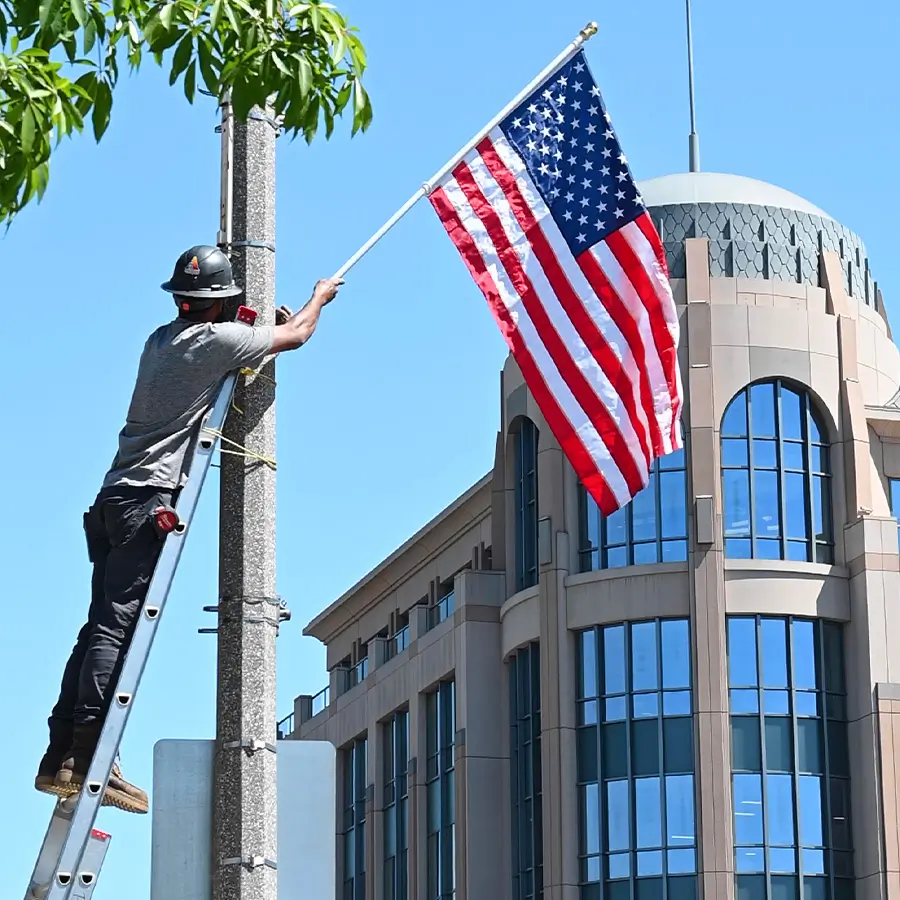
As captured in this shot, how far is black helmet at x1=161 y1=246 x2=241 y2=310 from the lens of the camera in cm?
900

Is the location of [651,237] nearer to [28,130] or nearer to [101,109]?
[101,109]

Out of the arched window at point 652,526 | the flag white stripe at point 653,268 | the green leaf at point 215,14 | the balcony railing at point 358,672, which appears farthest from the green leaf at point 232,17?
the balcony railing at point 358,672

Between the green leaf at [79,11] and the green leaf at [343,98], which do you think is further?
the green leaf at [343,98]

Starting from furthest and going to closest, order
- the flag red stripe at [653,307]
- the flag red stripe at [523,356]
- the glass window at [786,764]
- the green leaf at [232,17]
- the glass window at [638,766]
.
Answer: the glass window at [638,766], the glass window at [786,764], the flag red stripe at [653,307], the flag red stripe at [523,356], the green leaf at [232,17]

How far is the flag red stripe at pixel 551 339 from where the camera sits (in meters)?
12.7

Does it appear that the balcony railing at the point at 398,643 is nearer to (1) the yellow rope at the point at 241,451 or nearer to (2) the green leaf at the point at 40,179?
(1) the yellow rope at the point at 241,451

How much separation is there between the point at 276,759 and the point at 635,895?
41054 millimetres

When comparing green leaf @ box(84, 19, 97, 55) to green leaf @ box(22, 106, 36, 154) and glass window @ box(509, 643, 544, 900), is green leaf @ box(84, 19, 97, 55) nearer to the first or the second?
green leaf @ box(22, 106, 36, 154)

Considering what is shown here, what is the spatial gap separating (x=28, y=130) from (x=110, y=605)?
1.87m

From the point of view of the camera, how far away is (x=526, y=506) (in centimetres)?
5412

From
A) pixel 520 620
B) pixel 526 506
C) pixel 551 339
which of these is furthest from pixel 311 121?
pixel 526 506

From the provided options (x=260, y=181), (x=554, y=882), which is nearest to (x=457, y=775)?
(x=554, y=882)

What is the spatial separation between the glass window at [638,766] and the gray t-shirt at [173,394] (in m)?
40.5

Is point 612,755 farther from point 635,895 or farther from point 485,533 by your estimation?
point 485,533
